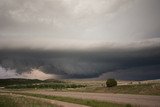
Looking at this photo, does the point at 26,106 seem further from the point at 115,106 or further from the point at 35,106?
the point at 115,106

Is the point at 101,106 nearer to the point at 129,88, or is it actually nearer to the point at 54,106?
the point at 54,106

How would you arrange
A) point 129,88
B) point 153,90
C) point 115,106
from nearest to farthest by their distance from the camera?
point 115,106
point 153,90
point 129,88

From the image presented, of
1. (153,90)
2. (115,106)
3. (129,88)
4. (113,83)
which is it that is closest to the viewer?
(115,106)

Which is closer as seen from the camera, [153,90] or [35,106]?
[35,106]

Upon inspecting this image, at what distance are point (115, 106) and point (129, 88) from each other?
143 feet

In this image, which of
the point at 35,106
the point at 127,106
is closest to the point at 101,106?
the point at 127,106

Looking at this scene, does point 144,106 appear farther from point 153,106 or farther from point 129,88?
point 129,88

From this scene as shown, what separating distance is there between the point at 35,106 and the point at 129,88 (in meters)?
45.4

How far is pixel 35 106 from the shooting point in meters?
43.0

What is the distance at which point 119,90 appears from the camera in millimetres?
84438

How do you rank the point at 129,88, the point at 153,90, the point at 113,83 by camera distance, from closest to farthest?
1. the point at 153,90
2. the point at 129,88
3. the point at 113,83

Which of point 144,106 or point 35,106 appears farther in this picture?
point 35,106

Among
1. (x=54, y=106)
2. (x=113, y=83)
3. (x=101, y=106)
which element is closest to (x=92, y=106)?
(x=101, y=106)

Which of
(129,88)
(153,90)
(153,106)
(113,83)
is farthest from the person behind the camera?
(113,83)
